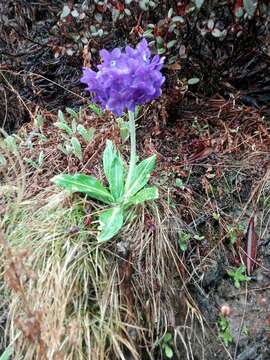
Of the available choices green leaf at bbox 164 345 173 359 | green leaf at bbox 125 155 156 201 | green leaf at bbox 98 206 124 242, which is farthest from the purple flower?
green leaf at bbox 164 345 173 359

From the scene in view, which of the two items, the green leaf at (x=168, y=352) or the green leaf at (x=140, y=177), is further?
the green leaf at (x=140, y=177)

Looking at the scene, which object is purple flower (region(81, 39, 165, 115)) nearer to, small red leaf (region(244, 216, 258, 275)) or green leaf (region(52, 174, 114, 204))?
green leaf (region(52, 174, 114, 204))

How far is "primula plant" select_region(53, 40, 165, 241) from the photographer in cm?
190

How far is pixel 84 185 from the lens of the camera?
2.12 meters

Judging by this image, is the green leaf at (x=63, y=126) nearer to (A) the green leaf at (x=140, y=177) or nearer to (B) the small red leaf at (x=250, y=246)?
(A) the green leaf at (x=140, y=177)

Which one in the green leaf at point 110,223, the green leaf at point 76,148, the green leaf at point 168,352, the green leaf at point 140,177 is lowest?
the green leaf at point 168,352

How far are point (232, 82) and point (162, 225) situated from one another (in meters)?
1.06

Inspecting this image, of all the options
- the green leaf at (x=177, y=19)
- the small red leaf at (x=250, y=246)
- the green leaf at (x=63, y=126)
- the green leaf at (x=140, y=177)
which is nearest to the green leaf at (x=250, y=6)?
the green leaf at (x=177, y=19)

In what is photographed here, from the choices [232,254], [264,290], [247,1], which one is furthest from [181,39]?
[264,290]

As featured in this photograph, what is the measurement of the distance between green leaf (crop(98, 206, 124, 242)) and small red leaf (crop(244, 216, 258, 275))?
0.53 metres

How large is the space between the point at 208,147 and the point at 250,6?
0.64 meters

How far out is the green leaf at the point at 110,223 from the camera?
6.46ft

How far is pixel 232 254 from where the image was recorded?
2.20 m

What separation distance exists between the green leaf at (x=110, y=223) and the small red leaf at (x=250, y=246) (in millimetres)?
529
